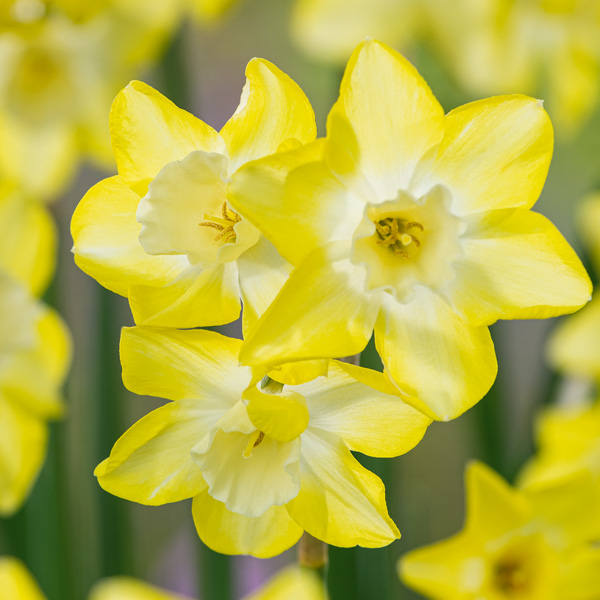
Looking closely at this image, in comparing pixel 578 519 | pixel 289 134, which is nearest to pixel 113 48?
pixel 289 134

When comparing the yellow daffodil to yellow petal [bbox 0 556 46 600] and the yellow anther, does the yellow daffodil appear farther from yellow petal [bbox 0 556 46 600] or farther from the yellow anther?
yellow petal [bbox 0 556 46 600]

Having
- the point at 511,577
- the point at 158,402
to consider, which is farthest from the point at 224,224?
the point at 158,402

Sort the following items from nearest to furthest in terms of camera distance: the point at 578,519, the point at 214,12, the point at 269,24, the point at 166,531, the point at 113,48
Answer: the point at 578,519
the point at 214,12
the point at 113,48
the point at 166,531
the point at 269,24

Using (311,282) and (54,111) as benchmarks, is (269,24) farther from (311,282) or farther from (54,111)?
(311,282)

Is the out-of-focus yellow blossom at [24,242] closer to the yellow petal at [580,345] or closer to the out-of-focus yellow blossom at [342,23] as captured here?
the out-of-focus yellow blossom at [342,23]

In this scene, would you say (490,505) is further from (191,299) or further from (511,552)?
(191,299)

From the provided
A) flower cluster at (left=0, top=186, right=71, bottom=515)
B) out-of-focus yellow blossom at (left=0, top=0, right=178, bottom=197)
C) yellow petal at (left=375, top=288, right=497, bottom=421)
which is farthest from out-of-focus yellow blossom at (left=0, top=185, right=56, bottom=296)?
yellow petal at (left=375, top=288, right=497, bottom=421)

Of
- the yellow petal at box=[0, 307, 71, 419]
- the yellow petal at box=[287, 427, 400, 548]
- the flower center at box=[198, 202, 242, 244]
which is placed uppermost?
the flower center at box=[198, 202, 242, 244]
